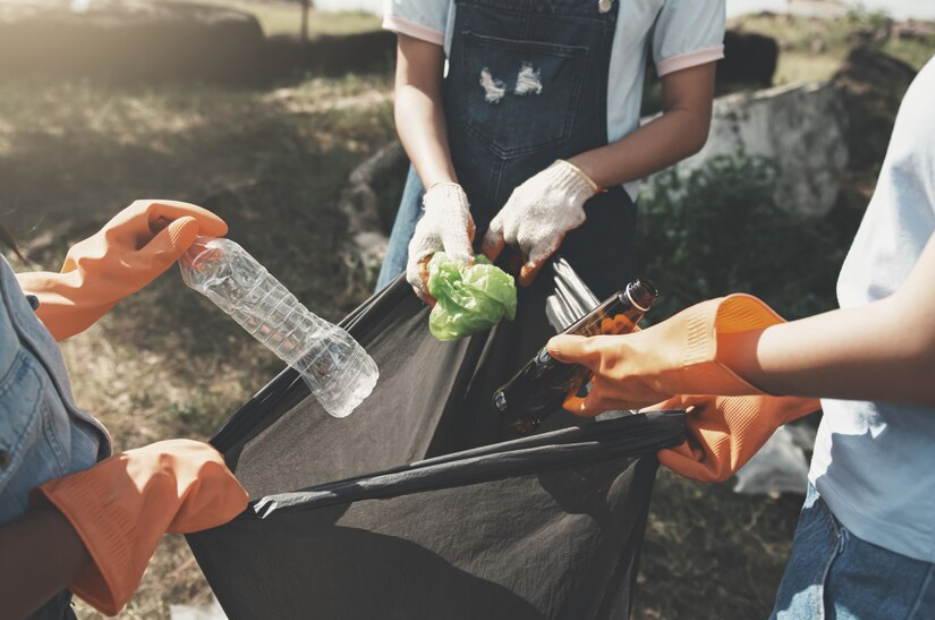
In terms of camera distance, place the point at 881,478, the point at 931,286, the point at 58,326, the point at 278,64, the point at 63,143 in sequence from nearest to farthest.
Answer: the point at 931,286 < the point at 881,478 < the point at 58,326 < the point at 63,143 < the point at 278,64

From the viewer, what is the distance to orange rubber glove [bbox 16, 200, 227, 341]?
1.23 m

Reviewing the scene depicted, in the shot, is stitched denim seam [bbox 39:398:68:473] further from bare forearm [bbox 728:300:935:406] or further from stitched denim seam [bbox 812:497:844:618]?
stitched denim seam [bbox 812:497:844:618]

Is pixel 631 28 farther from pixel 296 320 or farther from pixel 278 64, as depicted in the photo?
pixel 278 64

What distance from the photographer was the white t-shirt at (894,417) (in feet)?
2.87

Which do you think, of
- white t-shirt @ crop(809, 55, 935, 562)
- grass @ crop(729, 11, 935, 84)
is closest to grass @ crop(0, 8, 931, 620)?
white t-shirt @ crop(809, 55, 935, 562)

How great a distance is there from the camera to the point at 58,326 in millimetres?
1219

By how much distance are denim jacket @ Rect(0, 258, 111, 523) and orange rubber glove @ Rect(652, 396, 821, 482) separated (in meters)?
0.73

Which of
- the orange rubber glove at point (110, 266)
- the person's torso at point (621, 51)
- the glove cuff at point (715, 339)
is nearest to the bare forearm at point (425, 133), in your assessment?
the person's torso at point (621, 51)

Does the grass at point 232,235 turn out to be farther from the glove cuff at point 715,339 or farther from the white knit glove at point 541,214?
the glove cuff at point 715,339

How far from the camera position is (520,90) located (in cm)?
159

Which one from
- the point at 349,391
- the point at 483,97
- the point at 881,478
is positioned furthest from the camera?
the point at 483,97

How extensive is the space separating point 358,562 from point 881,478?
2.11 ft

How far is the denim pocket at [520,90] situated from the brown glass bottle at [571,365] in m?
0.51

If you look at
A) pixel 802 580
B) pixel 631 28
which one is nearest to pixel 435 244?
pixel 631 28
